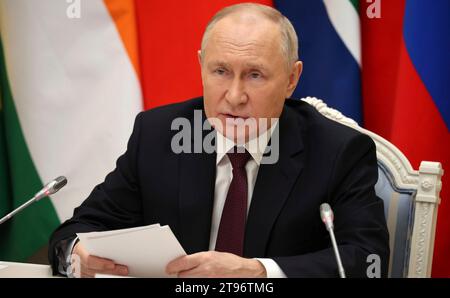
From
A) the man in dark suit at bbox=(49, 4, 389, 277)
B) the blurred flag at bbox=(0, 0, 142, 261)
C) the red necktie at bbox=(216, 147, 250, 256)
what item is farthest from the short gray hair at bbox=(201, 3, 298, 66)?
the blurred flag at bbox=(0, 0, 142, 261)

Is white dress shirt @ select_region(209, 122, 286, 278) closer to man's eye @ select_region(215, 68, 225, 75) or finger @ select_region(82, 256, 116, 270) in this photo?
Result: man's eye @ select_region(215, 68, 225, 75)

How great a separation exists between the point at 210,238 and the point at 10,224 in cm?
167

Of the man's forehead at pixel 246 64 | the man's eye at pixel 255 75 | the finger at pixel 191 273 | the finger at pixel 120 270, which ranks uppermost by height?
the man's forehead at pixel 246 64

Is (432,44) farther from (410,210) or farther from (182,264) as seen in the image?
(182,264)

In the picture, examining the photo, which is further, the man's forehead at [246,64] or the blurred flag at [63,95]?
the blurred flag at [63,95]

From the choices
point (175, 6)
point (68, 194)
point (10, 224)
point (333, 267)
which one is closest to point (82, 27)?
point (175, 6)

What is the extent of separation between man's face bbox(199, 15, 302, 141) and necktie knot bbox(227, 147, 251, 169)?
0.22 feet

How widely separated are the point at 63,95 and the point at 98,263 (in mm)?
1738

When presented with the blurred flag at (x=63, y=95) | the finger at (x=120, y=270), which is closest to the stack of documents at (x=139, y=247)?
the finger at (x=120, y=270)

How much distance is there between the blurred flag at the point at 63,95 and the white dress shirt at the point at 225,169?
112 cm

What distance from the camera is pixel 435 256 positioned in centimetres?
326

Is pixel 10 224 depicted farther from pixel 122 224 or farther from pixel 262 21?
pixel 262 21

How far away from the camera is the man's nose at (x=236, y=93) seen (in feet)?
7.64

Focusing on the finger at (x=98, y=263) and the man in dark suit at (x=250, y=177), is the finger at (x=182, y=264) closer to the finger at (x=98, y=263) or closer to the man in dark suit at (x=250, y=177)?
the finger at (x=98, y=263)
